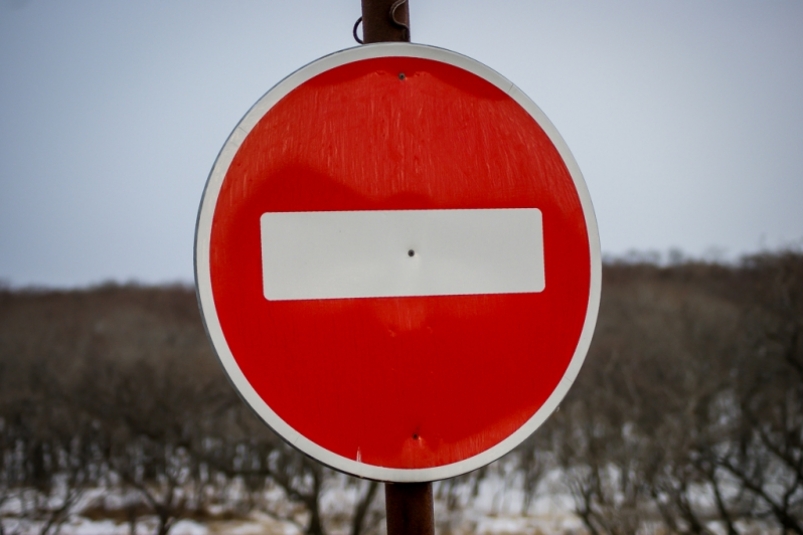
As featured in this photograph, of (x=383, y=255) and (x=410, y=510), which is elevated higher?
(x=383, y=255)

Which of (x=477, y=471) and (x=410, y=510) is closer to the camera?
(x=410, y=510)

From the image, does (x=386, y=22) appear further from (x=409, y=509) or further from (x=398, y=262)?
(x=409, y=509)

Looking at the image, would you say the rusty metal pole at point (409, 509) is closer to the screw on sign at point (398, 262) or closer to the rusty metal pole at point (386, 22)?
the screw on sign at point (398, 262)

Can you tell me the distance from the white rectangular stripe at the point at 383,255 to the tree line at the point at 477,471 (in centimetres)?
519

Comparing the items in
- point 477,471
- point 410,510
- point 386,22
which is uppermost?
point 386,22

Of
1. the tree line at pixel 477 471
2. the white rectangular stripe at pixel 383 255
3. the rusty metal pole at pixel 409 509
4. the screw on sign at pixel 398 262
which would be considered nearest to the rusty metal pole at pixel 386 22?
the screw on sign at pixel 398 262

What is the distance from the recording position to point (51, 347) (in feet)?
26.1

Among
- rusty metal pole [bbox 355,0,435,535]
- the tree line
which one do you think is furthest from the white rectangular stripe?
the tree line

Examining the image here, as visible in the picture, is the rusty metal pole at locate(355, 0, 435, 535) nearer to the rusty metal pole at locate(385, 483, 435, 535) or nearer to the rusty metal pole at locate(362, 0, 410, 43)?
the rusty metal pole at locate(385, 483, 435, 535)

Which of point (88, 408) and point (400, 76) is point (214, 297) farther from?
point (88, 408)

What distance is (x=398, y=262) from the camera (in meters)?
0.65

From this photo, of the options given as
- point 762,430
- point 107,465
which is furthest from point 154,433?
point 762,430

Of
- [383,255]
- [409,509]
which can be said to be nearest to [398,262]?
[383,255]

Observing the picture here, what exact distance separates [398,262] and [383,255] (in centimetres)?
1
